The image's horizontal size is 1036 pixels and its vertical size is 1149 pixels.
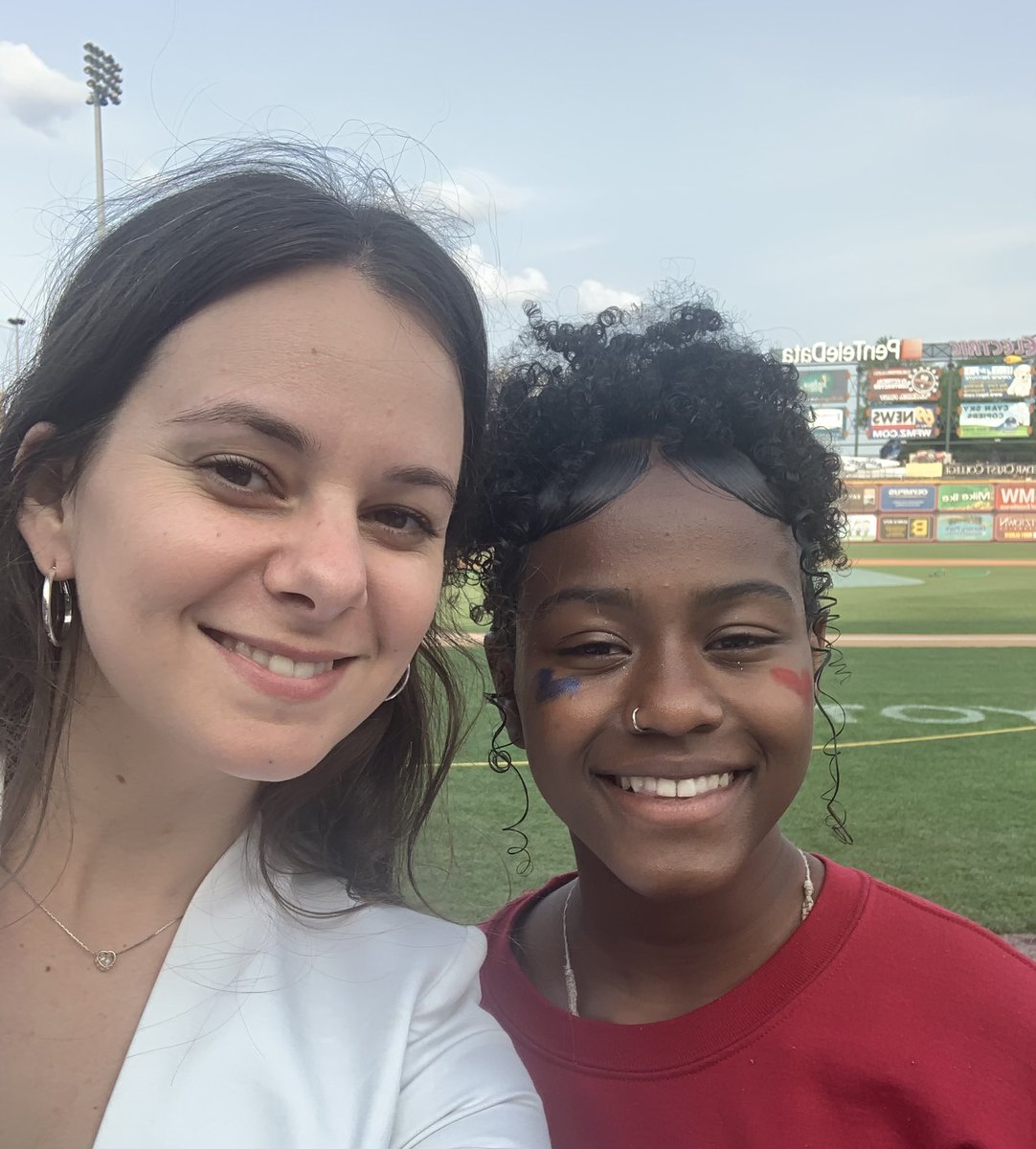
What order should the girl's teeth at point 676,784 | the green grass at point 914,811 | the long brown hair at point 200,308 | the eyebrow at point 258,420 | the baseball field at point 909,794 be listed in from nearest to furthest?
the eyebrow at point 258,420 → the long brown hair at point 200,308 → the girl's teeth at point 676,784 → the baseball field at point 909,794 → the green grass at point 914,811

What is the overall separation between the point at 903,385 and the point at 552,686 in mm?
51935

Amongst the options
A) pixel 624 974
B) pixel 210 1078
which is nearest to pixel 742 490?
pixel 624 974

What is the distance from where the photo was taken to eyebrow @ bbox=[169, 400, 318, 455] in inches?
50.6

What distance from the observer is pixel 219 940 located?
1492 millimetres

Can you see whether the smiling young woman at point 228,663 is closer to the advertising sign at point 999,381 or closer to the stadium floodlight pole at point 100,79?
the stadium floodlight pole at point 100,79

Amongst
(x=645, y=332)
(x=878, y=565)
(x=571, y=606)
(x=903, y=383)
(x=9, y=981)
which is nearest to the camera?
(x=9, y=981)

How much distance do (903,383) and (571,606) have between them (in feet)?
170

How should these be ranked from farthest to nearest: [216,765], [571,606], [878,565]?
[878,565] → [571,606] → [216,765]

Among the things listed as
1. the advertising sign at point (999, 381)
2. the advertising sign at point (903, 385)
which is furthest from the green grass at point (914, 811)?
the advertising sign at point (903, 385)

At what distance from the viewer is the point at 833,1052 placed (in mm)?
1640

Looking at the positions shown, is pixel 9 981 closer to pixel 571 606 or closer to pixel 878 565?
pixel 571 606

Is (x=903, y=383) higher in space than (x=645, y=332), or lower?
higher

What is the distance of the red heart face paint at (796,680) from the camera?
176 centimetres

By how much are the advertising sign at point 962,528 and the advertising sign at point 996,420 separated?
14776 mm
